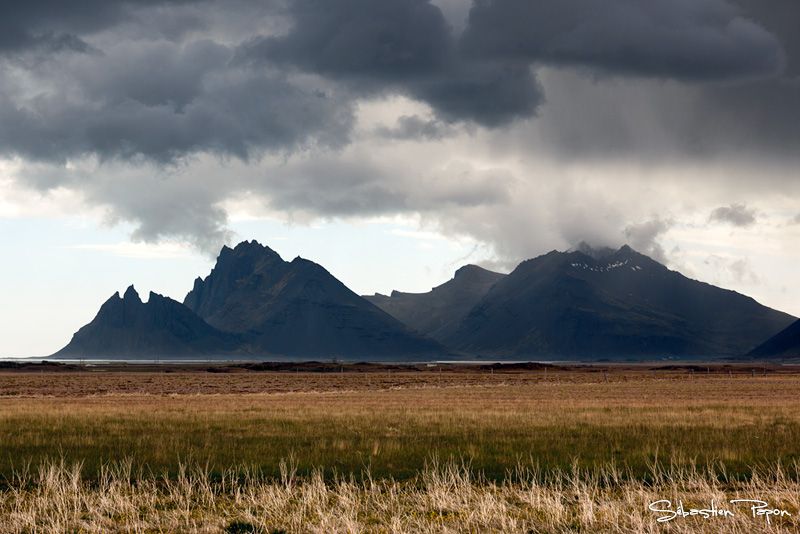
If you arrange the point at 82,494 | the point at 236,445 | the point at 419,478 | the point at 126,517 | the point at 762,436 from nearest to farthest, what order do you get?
the point at 126,517
the point at 82,494
the point at 419,478
the point at 236,445
the point at 762,436

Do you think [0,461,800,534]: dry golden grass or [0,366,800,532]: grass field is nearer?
[0,461,800,534]: dry golden grass

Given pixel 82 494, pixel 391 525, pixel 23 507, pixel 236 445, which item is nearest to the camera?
pixel 391 525

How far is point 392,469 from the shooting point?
23.2m

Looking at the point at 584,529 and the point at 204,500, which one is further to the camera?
the point at 204,500

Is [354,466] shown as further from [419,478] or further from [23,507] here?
[23,507]

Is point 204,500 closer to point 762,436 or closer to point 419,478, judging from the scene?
point 419,478

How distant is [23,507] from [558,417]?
98.0ft

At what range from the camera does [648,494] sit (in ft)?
57.3

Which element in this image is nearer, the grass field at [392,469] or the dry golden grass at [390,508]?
the dry golden grass at [390,508]

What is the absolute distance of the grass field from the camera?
15789 mm

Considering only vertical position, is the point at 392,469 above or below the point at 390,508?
below

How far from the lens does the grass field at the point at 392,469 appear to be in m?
15.8

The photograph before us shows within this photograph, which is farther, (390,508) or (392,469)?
(392,469)

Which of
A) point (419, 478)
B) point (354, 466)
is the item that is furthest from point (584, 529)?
Answer: point (354, 466)
